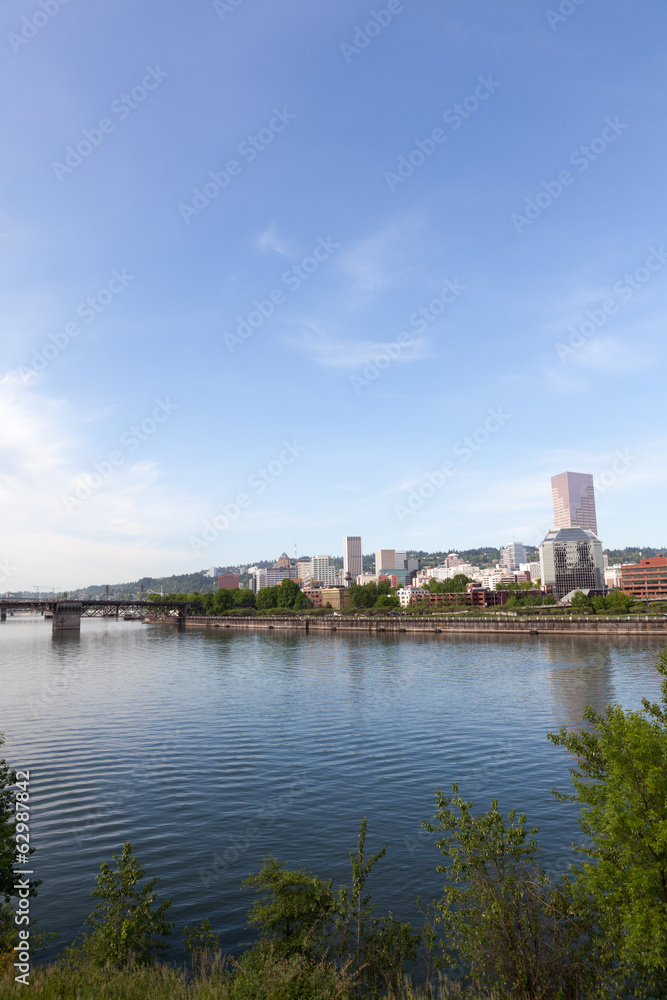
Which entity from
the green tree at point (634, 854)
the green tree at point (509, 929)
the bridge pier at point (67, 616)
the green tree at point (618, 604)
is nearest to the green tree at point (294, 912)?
the green tree at point (509, 929)

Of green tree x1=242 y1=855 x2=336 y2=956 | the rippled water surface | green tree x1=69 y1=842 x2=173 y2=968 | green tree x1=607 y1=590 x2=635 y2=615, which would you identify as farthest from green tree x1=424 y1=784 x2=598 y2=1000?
green tree x1=607 y1=590 x2=635 y2=615

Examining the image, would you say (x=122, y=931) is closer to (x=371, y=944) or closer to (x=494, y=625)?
(x=371, y=944)

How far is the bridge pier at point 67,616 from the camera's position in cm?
19012

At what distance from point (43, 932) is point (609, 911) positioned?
16.0 m

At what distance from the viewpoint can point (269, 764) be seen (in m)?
36.2

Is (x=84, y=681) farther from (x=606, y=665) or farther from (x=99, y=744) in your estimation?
(x=606, y=665)

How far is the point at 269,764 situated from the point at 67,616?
180m

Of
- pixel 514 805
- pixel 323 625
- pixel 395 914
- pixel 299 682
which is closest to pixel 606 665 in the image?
pixel 299 682

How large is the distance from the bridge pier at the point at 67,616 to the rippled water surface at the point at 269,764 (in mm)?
115207

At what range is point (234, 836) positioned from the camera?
83.2 ft

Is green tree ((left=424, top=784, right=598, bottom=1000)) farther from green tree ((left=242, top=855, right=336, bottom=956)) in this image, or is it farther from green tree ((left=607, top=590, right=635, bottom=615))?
green tree ((left=607, top=590, right=635, bottom=615))

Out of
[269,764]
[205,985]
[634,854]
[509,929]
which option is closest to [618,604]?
[269,764]

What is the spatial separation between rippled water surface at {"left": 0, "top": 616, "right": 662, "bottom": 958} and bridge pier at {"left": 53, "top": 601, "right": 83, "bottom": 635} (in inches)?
4536

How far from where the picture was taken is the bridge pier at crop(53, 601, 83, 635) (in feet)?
624
